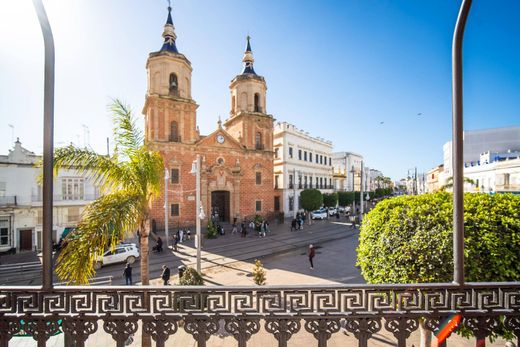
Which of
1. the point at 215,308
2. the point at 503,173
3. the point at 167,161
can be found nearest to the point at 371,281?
the point at 215,308

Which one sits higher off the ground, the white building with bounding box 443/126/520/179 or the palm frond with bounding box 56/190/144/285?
the white building with bounding box 443/126/520/179

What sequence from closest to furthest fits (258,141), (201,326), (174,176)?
(201,326)
(174,176)
(258,141)

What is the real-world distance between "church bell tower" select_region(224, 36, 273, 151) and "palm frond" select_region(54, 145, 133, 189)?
21192 mm

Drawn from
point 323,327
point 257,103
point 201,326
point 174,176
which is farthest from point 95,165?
point 257,103

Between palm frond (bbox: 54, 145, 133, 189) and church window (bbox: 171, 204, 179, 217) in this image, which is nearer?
palm frond (bbox: 54, 145, 133, 189)

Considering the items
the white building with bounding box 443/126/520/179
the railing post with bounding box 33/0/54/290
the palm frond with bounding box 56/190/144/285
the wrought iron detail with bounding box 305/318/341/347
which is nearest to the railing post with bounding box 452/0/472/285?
the wrought iron detail with bounding box 305/318/341/347

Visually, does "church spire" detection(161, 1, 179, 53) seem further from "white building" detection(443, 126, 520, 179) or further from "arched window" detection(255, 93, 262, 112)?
"white building" detection(443, 126, 520, 179)

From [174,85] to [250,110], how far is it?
28.0ft

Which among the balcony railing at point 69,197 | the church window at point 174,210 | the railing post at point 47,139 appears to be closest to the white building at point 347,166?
the church window at point 174,210

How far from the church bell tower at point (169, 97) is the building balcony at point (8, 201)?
9.88 meters

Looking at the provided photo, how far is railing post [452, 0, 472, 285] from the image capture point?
2.56 metres

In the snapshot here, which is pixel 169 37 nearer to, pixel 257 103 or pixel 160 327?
pixel 257 103

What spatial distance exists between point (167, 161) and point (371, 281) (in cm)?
1993

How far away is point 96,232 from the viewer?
12.7 feet
